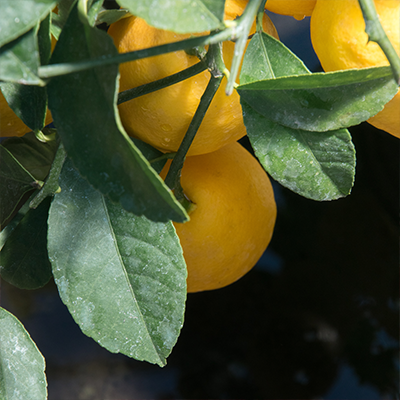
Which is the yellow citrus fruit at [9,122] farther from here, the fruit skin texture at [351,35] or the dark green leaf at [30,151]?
the fruit skin texture at [351,35]

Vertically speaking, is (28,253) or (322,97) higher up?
(322,97)

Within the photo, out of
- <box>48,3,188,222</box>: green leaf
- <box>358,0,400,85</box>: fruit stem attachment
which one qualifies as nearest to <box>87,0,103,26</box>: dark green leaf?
<box>48,3,188,222</box>: green leaf

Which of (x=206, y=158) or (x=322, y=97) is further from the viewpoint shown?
(x=206, y=158)

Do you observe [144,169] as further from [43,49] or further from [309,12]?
[309,12]

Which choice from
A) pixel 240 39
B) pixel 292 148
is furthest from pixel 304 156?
pixel 240 39

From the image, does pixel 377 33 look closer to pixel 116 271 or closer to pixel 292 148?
pixel 292 148

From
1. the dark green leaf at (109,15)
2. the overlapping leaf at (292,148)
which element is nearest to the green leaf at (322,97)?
the overlapping leaf at (292,148)

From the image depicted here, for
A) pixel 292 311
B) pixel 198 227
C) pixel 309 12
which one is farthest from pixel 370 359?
pixel 309 12
